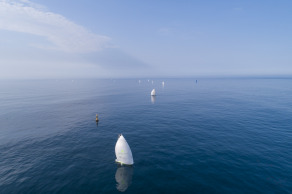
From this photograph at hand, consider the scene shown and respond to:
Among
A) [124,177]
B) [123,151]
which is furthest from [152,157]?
[124,177]

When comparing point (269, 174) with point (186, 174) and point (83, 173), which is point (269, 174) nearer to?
point (186, 174)

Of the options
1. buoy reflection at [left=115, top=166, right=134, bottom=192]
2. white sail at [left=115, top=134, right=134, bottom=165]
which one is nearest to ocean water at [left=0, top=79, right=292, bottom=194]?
buoy reflection at [left=115, top=166, right=134, bottom=192]

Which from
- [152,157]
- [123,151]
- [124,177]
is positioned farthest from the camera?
[152,157]

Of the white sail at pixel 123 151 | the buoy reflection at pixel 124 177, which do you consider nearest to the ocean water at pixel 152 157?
the buoy reflection at pixel 124 177

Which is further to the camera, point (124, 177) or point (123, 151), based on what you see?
point (123, 151)

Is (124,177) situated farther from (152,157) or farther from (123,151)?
(152,157)

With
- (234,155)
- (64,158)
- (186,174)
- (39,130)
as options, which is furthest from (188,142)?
(39,130)
